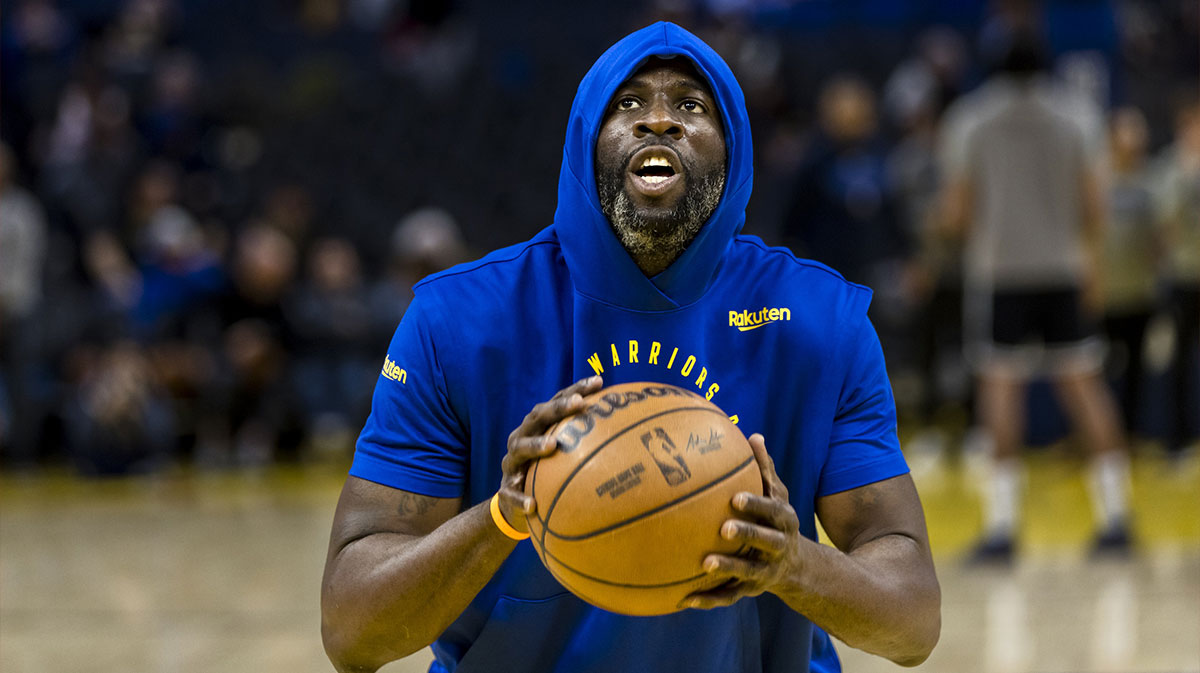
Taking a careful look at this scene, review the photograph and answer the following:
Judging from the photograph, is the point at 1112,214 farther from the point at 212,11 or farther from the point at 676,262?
the point at 212,11

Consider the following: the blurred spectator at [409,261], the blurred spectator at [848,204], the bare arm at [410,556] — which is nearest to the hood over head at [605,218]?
the bare arm at [410,556]

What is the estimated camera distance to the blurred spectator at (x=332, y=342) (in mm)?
8641

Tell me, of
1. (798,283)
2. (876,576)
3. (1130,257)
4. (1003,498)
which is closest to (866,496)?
(876,576)

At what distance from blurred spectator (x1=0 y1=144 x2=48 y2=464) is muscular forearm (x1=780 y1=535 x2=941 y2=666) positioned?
24.4ft

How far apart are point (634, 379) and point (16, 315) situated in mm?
7357

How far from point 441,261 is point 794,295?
5.62m

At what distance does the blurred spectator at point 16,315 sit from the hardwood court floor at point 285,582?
0.59 meters

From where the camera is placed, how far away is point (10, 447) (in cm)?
833

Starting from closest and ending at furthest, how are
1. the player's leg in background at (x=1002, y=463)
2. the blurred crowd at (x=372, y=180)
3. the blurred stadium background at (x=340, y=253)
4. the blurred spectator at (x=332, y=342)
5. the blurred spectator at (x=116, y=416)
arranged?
the blurred stadium background at (x=340, y=253), the player's leg in background at (x=1002, y=463), the blurred spectator at (x=116, y=416), the blurred crowd at (x=372, y=180), the blurred spectator at (x=332, y=342)

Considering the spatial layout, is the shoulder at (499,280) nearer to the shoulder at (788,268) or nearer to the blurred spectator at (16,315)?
the shoulder at (788,268)

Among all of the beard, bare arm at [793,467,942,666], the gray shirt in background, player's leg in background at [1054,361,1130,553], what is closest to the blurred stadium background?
player's leg in background at [1054,361,1130,553]


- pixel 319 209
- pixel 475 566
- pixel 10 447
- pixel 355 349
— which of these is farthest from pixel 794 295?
pixel 319 209

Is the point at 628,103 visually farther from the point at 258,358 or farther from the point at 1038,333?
the point at 258,358

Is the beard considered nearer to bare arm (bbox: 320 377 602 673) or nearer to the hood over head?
the hood over head
